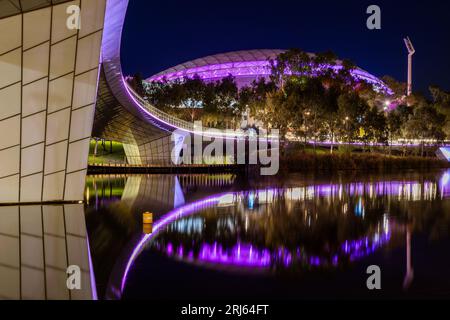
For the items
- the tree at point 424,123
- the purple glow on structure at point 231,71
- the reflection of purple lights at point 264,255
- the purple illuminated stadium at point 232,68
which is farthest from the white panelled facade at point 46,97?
the purple glow on structure at point 231,71

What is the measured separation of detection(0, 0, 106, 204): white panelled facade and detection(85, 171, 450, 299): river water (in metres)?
2.23

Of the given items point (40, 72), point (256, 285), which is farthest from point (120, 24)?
point (256, 285)

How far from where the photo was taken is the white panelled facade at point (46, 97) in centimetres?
1515

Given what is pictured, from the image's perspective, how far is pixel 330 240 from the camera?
37.5 feet

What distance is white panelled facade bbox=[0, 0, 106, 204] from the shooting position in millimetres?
15148

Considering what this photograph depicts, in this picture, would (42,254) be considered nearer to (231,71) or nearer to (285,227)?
(285,227)

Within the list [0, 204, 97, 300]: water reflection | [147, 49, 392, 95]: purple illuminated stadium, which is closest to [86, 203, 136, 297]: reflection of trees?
[0, 204, 97, 300]: water reflection

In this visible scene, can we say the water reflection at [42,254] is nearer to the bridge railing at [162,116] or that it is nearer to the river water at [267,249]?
the river water at [267,249]

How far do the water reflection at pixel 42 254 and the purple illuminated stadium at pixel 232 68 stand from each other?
7307 centimetres

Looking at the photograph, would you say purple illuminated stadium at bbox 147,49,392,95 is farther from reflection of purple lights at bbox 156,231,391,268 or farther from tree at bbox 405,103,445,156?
reflection of purple lights at bbox 156,231,391,268

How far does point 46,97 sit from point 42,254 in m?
8.30

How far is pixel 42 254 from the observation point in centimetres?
929

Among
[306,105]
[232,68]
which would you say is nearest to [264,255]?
[306,105]
